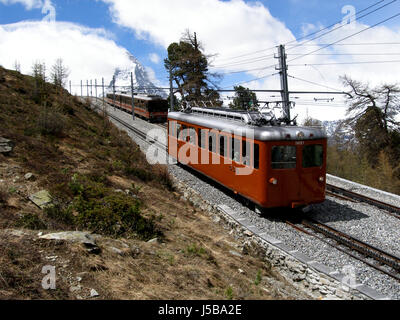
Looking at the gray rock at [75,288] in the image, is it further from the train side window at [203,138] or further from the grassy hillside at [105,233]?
the train side window at [203,138]

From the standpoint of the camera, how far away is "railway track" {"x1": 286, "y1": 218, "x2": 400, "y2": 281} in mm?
7551

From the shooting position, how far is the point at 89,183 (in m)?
10.5

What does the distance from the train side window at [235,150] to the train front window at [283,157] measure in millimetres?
1424

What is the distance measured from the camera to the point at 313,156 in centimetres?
1047

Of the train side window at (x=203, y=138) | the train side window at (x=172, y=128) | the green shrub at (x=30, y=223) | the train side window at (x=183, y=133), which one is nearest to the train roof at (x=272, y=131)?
the train side window at (x=203, y=138)

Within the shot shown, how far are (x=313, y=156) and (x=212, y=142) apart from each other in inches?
155

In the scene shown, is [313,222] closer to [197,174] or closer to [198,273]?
[198,273]

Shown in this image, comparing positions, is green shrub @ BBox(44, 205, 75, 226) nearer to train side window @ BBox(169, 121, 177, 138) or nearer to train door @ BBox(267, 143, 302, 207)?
train door @ BBox(267, 143, 302, 207)

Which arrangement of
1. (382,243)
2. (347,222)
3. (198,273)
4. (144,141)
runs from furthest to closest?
1. (144,141)
2. (347,222)
3. (382,243)
4. (198,273)

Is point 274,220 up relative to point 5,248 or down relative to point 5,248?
down

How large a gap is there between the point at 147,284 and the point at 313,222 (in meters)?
6.12

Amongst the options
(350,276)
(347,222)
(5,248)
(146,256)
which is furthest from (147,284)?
(347,222)

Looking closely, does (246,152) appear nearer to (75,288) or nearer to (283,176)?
(283,176)

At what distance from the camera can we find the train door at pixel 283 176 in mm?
10000
